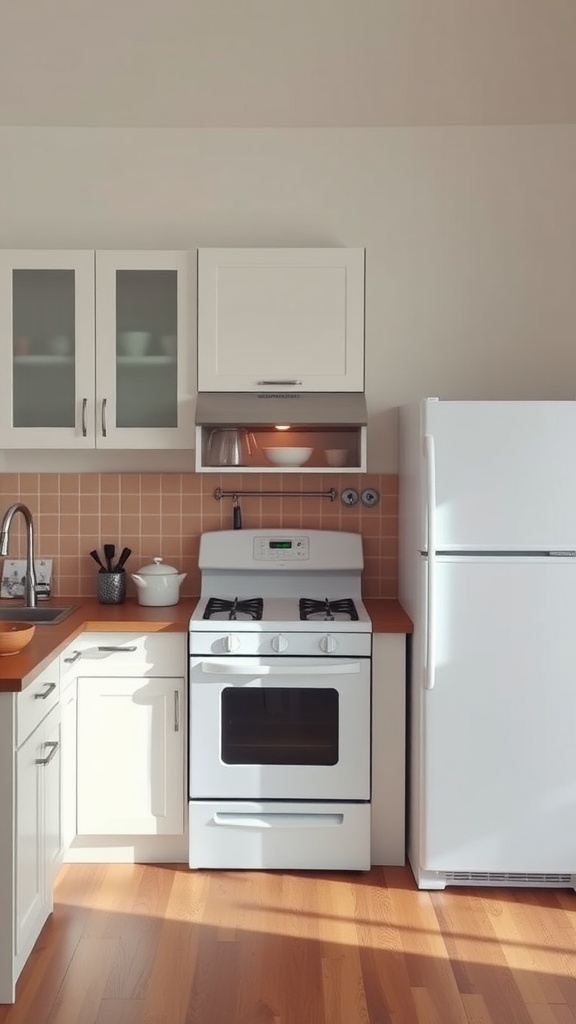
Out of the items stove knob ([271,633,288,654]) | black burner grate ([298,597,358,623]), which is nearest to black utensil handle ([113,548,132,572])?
black burner grate ([298,597,358,623])

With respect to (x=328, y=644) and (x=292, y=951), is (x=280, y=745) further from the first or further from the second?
(x=292, y=951)

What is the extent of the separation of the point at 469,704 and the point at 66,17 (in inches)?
108

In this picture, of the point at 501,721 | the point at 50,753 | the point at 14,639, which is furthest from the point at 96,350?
the point at 501,721

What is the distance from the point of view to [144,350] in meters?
3.63

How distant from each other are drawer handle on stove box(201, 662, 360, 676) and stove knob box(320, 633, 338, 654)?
61mm

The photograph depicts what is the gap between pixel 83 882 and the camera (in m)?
3.32

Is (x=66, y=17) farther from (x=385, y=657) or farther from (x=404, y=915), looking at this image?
(x=404, y=915)

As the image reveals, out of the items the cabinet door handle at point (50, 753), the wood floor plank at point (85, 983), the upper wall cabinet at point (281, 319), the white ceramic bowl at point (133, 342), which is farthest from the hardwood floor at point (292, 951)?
the white ceramic bowl at point (133, 342)

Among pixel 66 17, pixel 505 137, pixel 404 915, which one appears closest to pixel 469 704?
pixel 404 915

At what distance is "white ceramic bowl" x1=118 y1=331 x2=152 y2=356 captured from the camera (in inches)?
143

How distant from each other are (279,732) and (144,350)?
1.49 meters

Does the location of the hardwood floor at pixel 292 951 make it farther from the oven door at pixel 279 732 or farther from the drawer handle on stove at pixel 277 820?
the oven door at pixel 279 732

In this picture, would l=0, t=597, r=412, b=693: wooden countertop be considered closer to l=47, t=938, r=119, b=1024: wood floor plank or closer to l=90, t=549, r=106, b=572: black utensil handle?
l=90, t=549, r=106, b=572: black utensil handle

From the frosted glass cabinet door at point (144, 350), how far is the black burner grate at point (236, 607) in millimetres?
621
